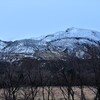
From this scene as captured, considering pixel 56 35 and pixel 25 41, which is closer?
pixel 25 41

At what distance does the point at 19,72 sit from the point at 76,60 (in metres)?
2.87

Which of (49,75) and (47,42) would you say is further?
(47,42)

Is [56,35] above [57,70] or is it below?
above

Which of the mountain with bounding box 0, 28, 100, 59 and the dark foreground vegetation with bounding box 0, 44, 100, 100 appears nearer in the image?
the dark foreground vegetation with bounding box 0, 44, 100, 100

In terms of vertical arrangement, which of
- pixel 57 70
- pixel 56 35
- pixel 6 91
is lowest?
pixel 6 91

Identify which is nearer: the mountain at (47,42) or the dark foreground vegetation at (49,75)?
the dark foreground vegetation at (49,75)

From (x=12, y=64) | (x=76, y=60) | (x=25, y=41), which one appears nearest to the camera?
(x=76, y=60)

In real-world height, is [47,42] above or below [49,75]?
above

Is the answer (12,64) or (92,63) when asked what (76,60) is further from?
(12,64)

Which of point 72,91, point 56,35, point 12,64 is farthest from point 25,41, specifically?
point 72,91

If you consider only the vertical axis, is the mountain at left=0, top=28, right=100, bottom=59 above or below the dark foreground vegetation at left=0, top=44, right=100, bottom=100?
above

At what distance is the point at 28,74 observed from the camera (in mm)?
14500

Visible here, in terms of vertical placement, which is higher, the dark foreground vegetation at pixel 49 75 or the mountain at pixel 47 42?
the mountain at pixel 47 42

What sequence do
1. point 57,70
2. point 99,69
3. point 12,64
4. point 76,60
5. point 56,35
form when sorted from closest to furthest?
point 99,69 < point 76,60 < point 57,70 < point 12,64 < point 56,35
